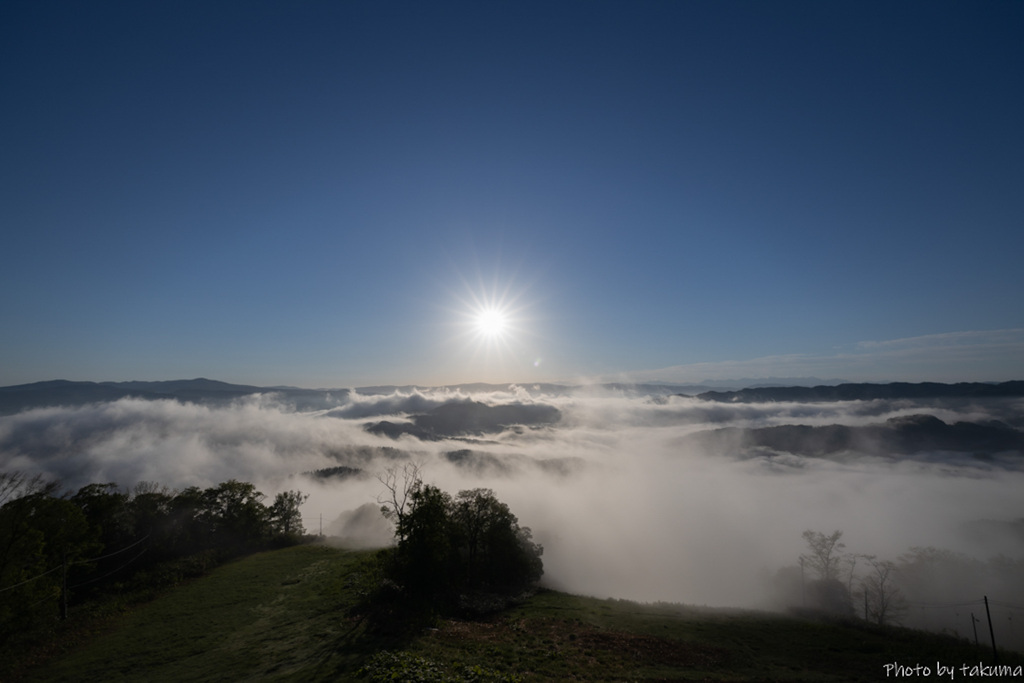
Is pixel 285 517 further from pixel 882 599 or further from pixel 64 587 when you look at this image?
pixel 882 599

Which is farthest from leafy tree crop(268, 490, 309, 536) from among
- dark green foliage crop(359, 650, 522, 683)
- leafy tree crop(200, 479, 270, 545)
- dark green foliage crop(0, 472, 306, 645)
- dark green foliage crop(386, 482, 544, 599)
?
dark green foliage crop(359, 650, 522, 683)

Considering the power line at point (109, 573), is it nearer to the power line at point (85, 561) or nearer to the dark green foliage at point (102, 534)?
the dark green foliage at point (102, 534)

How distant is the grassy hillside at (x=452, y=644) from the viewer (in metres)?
27.0

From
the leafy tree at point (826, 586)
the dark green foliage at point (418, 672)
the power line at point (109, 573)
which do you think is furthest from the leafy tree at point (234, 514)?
the leafy tree at point (826, 586)

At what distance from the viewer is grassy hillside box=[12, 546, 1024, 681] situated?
27016mm

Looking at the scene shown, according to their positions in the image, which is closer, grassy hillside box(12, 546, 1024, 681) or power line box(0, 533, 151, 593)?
grassy hillside box(12, 546, 1024, 681)

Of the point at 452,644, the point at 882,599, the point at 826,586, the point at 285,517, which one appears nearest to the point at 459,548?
the point at 452,644

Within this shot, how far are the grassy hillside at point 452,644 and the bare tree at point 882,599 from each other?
6575 centimetres

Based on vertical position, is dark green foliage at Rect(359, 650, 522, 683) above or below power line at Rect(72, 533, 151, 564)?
above

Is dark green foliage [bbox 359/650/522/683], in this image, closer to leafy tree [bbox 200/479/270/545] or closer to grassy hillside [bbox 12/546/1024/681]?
grassy hillside [bbox 12/546/1024/681]

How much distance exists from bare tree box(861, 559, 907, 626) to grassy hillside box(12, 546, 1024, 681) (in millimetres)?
65745

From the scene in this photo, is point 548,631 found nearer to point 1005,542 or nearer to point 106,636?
point 106,636

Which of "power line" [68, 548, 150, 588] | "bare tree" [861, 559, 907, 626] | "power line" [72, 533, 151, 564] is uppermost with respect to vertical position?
"power line" [72, 533, 151, 564]

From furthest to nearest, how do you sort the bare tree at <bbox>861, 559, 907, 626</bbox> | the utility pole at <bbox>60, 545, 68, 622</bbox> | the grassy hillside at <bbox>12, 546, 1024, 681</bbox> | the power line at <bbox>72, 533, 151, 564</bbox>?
1. the bare tree at <bbox>861, 559, 907, 626</bbox>
2. the power line at <bbox>72, 533, 151, 564</bbox>
3. the utility pole at <bbox>60, 545, 68, 622</bbox>
4. the grassy hillside at <bbox>12, 546, 1024, 681</bbox>
